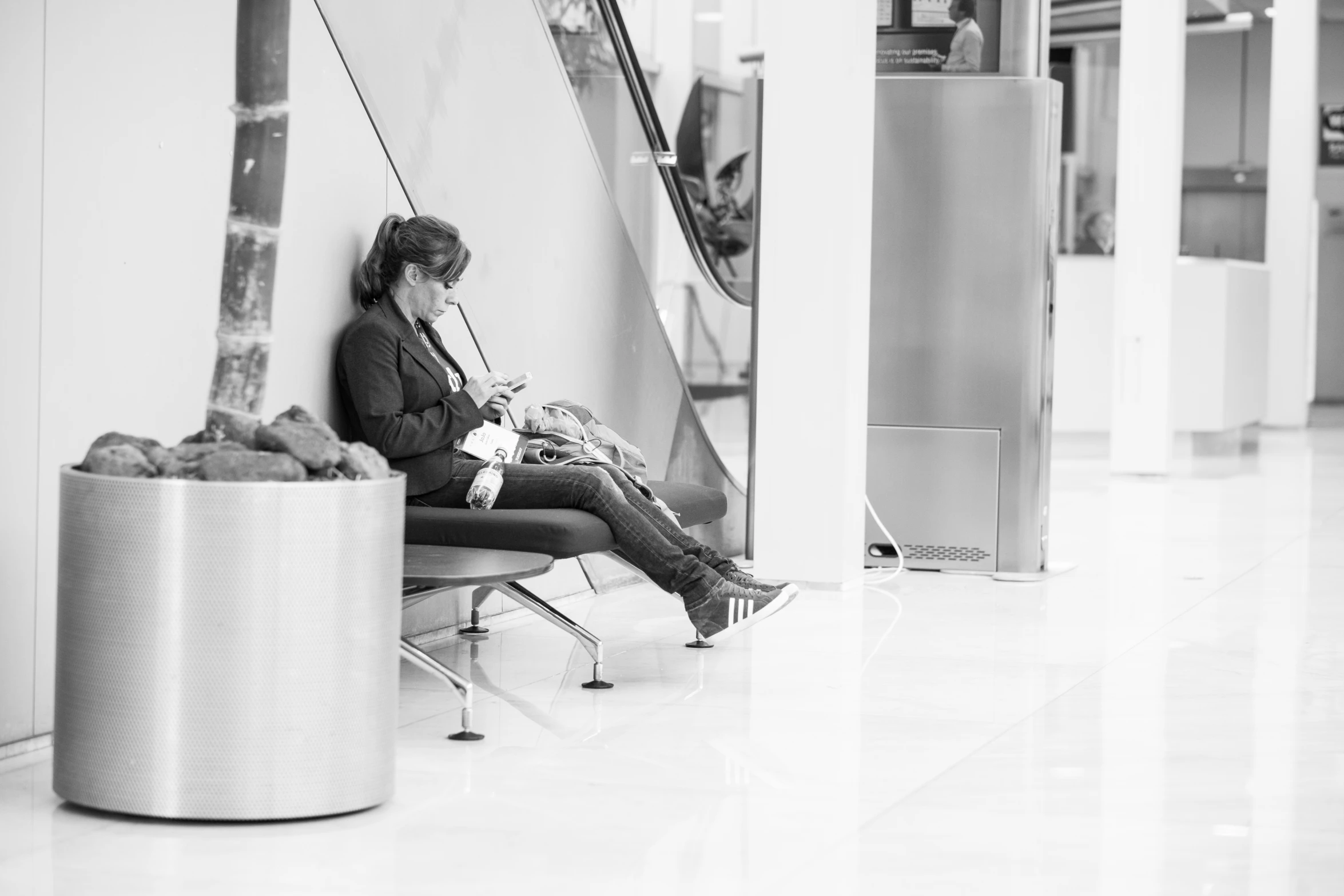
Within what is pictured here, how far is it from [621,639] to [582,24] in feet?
7.05

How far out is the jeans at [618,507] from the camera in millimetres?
4309

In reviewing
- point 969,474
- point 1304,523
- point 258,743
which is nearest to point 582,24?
point 969,474

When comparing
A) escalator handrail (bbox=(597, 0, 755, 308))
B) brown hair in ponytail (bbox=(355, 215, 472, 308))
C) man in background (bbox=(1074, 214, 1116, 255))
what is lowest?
brown hair in ponytail (bbox=(355, 215, 472, 308))

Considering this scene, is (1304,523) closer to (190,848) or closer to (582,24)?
(582,24)

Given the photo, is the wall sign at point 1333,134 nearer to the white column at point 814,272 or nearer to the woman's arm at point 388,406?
the white column at point 814,272

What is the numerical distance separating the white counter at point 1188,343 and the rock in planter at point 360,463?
A: 1067 cm

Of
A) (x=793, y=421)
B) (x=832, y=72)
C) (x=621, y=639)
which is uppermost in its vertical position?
(x=832, y=72)

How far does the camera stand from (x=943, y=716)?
157 inches

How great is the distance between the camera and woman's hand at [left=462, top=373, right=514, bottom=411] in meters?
4.36

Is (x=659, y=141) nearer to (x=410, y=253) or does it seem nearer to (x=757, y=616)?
(x=410, y=253)

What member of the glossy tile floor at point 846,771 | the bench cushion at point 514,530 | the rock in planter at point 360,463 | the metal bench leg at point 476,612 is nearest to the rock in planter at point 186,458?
the rock in planter at point 360,463

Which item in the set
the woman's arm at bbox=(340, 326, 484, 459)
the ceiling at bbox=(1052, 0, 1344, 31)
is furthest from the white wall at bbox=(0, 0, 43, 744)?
the ceiling at bbox=(1052, 0, 1344, 31)

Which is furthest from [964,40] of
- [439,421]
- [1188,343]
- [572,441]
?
[1188,343]

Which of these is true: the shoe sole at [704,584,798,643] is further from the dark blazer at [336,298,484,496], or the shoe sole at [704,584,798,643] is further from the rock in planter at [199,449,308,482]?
the rock in planter at [199,449,308,482]
